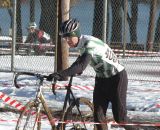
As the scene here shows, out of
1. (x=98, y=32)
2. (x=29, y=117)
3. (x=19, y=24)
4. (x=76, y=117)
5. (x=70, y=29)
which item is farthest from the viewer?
(x=19, y=24)

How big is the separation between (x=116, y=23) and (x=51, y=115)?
33.2ft

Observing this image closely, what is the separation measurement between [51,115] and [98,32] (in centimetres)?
832

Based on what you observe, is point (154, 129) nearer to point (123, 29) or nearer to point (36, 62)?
point (123, 29)

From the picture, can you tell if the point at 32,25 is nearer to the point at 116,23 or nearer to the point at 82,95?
the point at 116,23

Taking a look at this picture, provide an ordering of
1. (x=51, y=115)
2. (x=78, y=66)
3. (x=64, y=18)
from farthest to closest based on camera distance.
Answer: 1. (x=64, y=18)
2. (x=51, y=115)
3. (x=78, y=66)

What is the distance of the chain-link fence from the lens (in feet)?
51.3

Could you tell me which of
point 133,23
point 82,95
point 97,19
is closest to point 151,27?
point 133,23

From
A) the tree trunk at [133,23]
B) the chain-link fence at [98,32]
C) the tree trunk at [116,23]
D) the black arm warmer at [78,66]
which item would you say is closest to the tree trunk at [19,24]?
the chain-link fence at [98,32]

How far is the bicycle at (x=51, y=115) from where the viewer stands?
22.0ft

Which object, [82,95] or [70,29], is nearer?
[70,29]

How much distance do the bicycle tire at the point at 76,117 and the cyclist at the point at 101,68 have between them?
32 cm

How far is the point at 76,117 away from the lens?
7.10 meters

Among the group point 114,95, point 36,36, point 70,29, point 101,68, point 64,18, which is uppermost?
point 70,29

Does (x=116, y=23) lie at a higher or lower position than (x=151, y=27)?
higher
